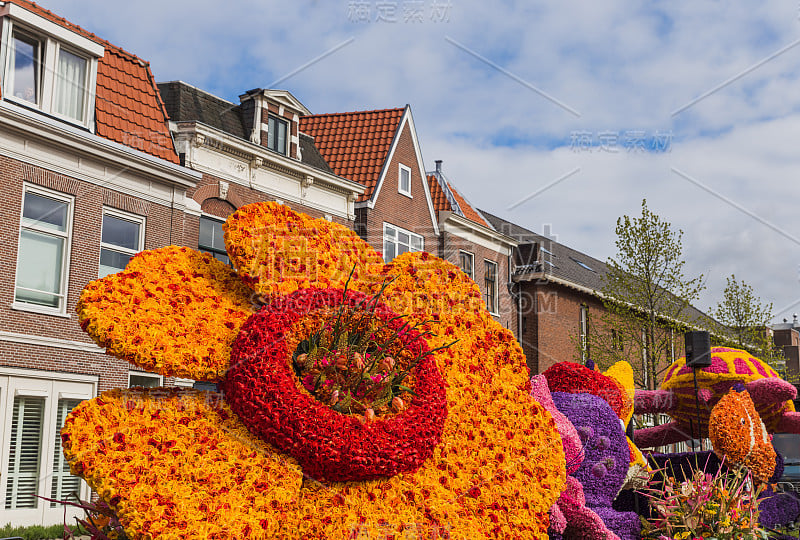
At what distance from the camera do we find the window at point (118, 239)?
524 inches

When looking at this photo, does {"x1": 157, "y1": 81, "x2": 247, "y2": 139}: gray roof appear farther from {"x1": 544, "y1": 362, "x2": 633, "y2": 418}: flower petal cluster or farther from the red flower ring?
the red flower ring

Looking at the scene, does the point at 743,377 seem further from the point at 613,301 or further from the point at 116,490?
the point at 613,301

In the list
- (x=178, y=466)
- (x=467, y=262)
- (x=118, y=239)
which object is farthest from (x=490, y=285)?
(x=178, y=466)

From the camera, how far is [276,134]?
1731cm

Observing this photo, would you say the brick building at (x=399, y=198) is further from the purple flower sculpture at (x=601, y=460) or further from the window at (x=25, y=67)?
the purple flower sculpture at (x=601, y=460)

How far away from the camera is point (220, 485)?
3105 mm

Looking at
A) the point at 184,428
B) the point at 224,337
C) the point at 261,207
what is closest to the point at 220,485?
the point at 184,428

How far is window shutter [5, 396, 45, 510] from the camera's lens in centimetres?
1162

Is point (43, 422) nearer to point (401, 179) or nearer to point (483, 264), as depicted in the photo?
point (401, 179)

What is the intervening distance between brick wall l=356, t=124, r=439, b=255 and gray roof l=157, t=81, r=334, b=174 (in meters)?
4.31

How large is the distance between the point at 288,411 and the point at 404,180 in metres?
18.3

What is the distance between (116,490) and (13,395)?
1026 centimetres

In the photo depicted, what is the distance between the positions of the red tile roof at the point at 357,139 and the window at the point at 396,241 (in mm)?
1209

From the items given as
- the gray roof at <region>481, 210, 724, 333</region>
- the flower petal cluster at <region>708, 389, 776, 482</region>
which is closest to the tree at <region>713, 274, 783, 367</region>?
the gray roof at <region>481, 210, 724, 333</region>
